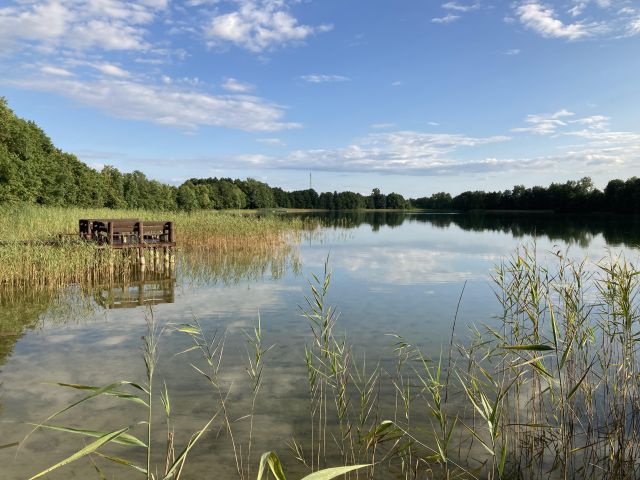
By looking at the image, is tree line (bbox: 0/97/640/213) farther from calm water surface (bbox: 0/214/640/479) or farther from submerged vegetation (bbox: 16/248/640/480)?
submerged vegetation (bbox: 16/248/640/480)

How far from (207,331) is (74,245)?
28.5 ft

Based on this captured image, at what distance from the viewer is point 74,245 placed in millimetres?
14914

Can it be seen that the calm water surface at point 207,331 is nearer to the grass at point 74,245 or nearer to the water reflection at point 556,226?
the grass at point 74,245

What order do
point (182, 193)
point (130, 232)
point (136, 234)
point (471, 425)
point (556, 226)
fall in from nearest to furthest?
point (471, 425), point (130, 232), point (136, 234), point (556, 226), point (182, 193)

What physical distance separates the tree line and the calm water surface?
80.8 ft

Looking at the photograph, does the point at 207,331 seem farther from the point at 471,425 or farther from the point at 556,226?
the point at 556,226

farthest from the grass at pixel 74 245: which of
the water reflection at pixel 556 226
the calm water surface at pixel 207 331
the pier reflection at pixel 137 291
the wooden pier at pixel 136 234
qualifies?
the water reflection at pixel 556 226

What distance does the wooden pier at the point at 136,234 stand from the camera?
1677 cm

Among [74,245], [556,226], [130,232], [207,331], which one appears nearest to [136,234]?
[130,232]

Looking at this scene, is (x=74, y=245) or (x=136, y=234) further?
(x=136, y=234)

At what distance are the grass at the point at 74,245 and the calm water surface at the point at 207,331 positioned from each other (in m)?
1.22

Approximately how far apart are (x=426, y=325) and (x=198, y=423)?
5.50m

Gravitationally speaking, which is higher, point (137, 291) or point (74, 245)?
point (74, 245)

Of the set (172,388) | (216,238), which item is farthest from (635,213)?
(172,388)
